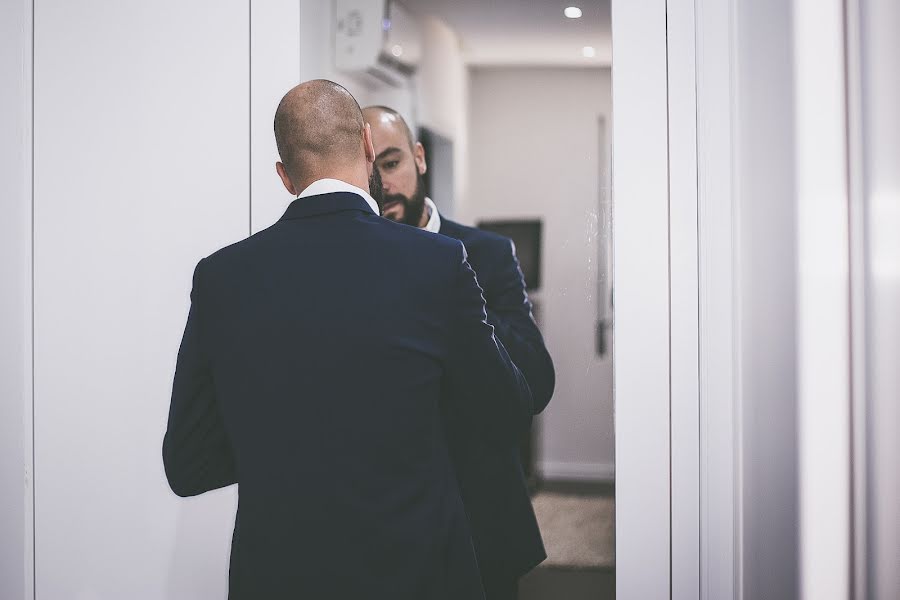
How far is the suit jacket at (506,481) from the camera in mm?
1411

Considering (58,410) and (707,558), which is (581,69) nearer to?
(707,558)

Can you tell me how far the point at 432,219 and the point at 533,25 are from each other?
19.4 inches

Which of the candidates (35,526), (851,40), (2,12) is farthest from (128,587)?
(851,40)

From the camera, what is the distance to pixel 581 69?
1519 mm

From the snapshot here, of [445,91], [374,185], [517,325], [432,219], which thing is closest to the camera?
[374,185]

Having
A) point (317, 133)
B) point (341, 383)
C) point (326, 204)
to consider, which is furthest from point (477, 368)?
point (317, 133)

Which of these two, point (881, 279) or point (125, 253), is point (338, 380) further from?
point (125, 253)

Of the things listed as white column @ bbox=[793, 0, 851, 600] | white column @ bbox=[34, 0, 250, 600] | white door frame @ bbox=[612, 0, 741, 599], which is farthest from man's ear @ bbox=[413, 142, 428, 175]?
white column @ bbox=[793, 0, 851, 600]

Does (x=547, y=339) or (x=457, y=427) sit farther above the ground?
(x=547, y=339)

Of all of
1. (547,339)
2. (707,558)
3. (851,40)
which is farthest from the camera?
(547,339)

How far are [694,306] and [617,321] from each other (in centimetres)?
15

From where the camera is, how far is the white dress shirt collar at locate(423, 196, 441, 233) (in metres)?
1.55

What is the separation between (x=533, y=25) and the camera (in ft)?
5.09

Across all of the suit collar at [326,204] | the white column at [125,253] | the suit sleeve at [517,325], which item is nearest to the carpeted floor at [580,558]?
the suit sleeve at [517,325]
